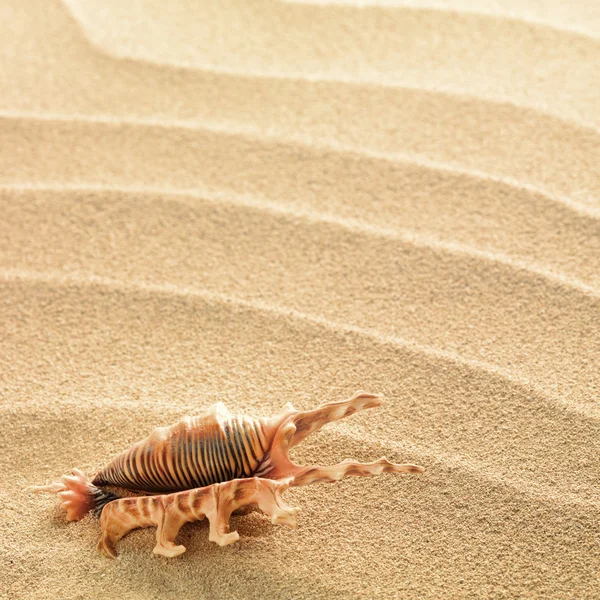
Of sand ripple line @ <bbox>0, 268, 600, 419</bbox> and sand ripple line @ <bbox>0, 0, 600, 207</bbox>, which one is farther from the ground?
sand ripple line @ <bbox>0, 0, 600, 207</bbox>

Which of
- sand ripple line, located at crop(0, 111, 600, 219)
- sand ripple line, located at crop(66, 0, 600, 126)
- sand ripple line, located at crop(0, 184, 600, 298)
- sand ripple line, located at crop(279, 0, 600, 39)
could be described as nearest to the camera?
sand ripple line, located at crop(0, 184, 600, 298)

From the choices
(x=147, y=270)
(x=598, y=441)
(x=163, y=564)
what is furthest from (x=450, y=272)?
(x=163, y=564)

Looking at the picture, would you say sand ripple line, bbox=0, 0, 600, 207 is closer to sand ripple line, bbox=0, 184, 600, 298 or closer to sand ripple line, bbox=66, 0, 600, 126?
sand ripple line, bbox=66, 0, 600, 126

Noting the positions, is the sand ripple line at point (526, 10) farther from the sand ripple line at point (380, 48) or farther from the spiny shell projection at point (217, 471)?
the spiny shell projection at point (217, 471)

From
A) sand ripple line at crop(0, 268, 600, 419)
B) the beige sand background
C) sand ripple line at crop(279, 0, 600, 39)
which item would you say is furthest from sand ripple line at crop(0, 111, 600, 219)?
sand ripple line at crop(279, 0, 600, 39)

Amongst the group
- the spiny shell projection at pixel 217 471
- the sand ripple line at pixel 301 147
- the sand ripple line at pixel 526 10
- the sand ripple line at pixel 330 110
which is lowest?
the spiny shell projection at pixel 217 471

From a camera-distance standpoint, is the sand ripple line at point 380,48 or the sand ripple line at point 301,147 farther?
the sand ripple line at point 380,48

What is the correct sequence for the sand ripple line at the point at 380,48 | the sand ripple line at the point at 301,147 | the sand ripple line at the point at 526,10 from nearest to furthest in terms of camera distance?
the sand ripple line at the point at 301,147, the sand ripple line at the point at 380,48, the sand ripple line at the point at 526,10

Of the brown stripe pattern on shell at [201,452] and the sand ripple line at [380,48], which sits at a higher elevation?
the sand ripple line at [380,48]

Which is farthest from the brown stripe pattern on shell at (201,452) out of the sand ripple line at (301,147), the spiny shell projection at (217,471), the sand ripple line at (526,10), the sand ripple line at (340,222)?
the sand ripple line at (526,10)

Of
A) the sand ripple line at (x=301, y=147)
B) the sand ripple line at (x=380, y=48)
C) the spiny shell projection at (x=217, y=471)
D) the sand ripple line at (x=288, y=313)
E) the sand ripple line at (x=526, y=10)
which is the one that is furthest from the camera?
the sand ripple line at (x=526, y=10)
